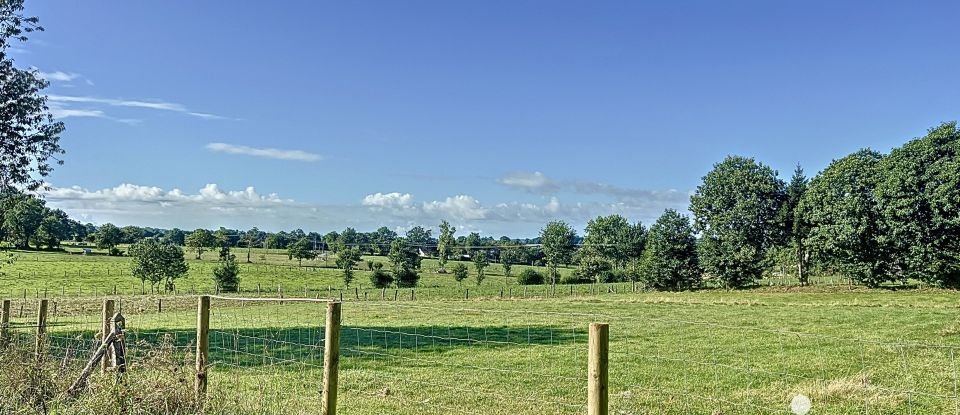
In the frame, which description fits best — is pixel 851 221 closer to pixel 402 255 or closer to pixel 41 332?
pixel 41 332

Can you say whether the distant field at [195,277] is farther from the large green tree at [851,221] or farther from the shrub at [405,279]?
the large green tree at [851,221]

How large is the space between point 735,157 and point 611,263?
31.4 metres

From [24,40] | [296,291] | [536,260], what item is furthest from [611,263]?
[24,40]

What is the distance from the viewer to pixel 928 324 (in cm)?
2134

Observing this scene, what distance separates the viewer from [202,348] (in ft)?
24.3

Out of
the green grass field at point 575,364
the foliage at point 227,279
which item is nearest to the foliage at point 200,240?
the foliage at point 227,279

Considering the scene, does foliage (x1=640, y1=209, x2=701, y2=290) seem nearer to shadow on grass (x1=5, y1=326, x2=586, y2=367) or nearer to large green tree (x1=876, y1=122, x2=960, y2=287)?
large green tree (x1=876, y1=122, x2=960, y2=287)

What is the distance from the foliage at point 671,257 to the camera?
200 ft

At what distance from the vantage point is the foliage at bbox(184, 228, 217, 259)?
Result: 105 meters

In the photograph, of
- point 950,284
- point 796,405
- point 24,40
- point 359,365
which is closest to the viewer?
point 796,405

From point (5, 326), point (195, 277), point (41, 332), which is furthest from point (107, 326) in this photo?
point (195, 277)

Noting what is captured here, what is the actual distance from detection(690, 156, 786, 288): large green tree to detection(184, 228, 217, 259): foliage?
74361 mm

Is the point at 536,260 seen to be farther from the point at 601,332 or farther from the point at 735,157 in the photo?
the point at 601,332

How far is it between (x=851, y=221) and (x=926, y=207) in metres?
4.68
